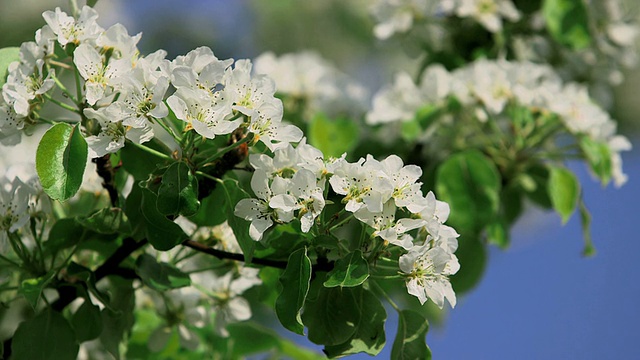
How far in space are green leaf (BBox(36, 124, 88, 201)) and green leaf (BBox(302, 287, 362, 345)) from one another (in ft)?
1.27

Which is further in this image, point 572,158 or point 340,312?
point 572,158

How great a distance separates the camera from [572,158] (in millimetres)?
2307

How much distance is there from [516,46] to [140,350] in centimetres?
143

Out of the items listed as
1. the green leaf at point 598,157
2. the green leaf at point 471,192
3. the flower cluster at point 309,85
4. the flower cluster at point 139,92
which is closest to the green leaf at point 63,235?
the flower cluster at point 139,92

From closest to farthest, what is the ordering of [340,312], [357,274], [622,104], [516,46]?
1. [357,274]
2. [340,312]
3. [516,46]
4. [622,104]

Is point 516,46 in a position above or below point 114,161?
below

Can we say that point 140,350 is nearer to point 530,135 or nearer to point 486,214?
point 486,214

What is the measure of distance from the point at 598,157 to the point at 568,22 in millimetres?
475

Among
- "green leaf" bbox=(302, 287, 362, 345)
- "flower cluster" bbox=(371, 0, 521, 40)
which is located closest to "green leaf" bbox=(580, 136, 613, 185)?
"flower cluster" bbox=(371, 0, 521, 40)

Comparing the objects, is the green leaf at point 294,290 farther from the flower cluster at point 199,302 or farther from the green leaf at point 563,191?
the green leaf at point 563,191

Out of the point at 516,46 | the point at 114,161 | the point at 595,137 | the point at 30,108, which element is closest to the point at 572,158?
the point at 595,137

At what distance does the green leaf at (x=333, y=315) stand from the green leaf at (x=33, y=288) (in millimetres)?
403

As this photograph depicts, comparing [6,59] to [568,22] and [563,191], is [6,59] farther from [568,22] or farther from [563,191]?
[568,22]

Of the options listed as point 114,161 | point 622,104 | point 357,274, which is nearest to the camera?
point 357,274
